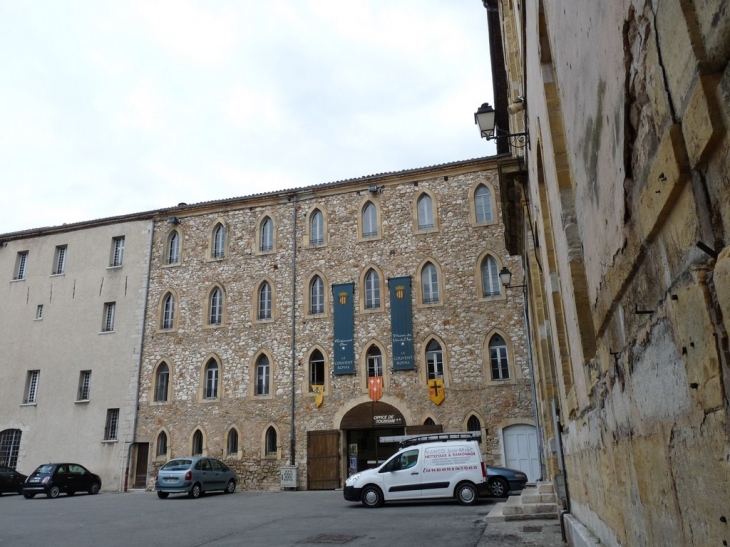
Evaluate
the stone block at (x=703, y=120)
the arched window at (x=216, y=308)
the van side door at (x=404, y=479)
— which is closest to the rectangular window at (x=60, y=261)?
the arched window at (x=216, y=308)

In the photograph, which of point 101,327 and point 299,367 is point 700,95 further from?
point 101,327

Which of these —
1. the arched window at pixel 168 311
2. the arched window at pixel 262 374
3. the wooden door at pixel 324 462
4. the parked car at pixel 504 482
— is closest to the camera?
the parked car at pixel 504 482

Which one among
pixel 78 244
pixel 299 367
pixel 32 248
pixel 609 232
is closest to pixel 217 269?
pixel 299 367

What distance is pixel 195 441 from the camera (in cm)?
2447

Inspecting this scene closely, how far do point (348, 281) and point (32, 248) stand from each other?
17.1 m

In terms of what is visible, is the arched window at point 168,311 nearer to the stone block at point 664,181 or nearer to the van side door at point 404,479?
the van side door at point 404,479

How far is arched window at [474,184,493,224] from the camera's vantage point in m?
23.6

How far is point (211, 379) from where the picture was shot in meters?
25.1

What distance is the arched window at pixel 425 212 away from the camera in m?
24.2

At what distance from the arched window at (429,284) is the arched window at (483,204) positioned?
268 centimetres

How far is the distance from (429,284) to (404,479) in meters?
9.75

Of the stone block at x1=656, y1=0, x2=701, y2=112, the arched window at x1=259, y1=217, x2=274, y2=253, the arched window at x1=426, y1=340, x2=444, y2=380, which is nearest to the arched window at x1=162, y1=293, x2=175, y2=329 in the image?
the arched window at x1=259, y1=217, x2=274, y2=253

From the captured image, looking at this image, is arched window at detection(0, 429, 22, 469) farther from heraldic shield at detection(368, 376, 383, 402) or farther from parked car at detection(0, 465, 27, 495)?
heraldic shield at detection(368, 376, 383, 402)

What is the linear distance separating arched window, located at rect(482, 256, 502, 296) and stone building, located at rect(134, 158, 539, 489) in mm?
55
